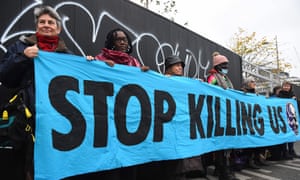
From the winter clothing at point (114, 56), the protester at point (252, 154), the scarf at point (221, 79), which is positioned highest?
the winter clothing at point (114, 56)

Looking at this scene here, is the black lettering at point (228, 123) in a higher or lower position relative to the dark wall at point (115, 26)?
lower

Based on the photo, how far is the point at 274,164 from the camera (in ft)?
16.1

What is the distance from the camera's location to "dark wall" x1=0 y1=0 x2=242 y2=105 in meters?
2.46

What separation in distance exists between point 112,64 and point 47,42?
0.61 m

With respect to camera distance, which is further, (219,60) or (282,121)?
(282,121)

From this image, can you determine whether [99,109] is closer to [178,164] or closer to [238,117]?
[178,164]

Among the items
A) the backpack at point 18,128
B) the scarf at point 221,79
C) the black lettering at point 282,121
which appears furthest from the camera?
the black lettering at point 282,121

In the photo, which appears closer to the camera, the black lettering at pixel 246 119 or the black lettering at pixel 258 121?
the black lettering at pixel 246 119

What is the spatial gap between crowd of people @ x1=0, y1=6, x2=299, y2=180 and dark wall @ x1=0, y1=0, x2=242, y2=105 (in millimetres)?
253

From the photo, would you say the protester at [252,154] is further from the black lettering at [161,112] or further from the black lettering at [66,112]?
the black lettering at [66,112]

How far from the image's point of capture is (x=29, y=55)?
189 centimetres

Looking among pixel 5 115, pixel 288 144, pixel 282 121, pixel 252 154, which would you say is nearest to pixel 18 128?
pixel 5 115

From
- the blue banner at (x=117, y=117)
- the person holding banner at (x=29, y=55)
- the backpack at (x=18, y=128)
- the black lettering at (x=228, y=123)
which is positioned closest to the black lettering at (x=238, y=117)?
the blue banner at (x=117, y=117)

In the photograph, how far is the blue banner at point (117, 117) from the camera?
1938 millimetres
